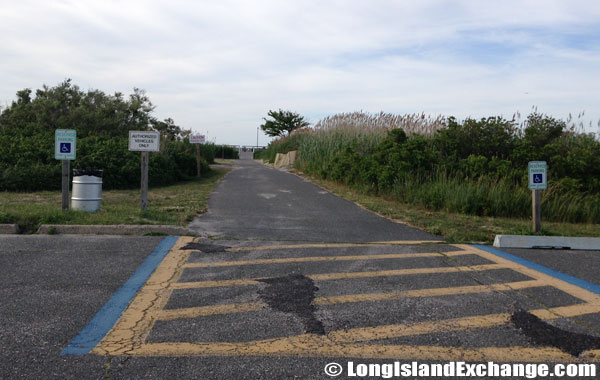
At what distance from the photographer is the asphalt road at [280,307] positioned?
3.40m

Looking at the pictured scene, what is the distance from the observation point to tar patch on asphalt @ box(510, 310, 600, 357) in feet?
12.0

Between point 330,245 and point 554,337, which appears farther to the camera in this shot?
point 330,245

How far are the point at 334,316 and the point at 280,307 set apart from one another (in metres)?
0.53

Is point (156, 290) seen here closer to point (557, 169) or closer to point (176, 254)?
point (176, 254)

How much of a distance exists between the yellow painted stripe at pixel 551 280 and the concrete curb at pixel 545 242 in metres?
0.79

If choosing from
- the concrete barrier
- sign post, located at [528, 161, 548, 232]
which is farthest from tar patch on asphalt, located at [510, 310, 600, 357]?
the concrete barrier

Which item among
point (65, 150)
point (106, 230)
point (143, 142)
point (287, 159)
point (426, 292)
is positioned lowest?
point (426, 292)

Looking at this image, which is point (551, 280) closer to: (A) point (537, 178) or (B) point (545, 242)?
(B) point (545, 242)

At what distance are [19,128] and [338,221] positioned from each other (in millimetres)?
14677

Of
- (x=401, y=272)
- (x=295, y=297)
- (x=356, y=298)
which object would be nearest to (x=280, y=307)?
(x=295, y=297)

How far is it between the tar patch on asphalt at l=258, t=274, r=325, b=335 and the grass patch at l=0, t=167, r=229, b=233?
4.03 meters

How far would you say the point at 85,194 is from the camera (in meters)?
9.82

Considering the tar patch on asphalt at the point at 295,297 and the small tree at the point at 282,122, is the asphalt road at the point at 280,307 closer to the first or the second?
the tar patch on asphalt at the point at 295,297

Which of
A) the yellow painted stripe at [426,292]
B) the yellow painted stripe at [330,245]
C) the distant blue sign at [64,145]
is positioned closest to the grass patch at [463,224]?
the yellow painted stripe at [330,245]
